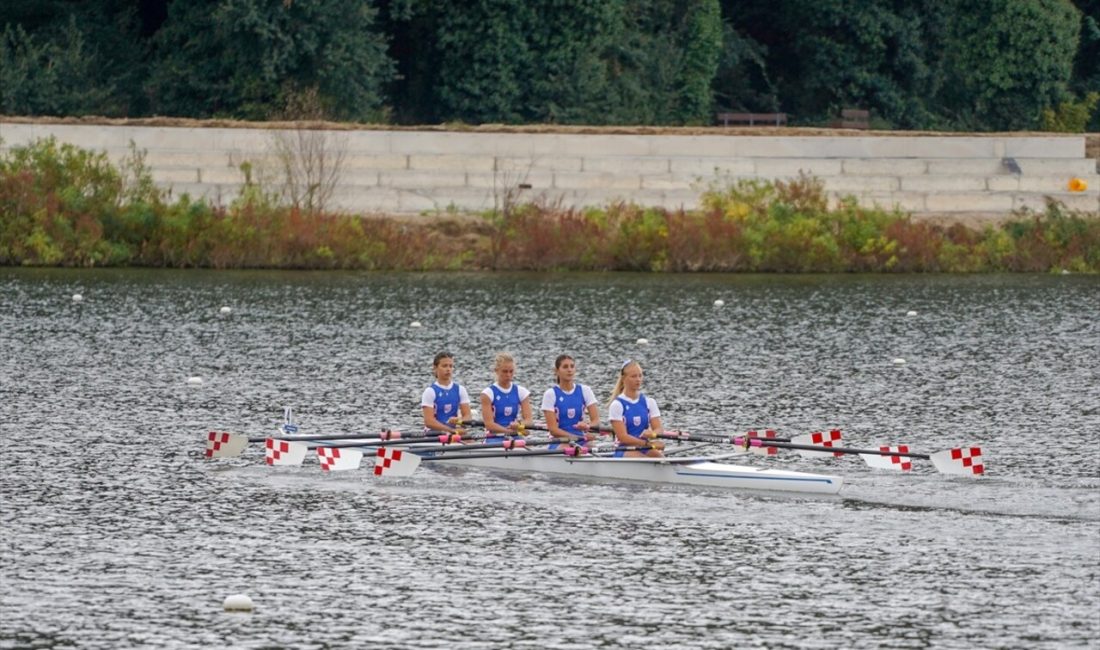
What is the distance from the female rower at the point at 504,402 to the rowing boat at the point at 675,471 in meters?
0.53

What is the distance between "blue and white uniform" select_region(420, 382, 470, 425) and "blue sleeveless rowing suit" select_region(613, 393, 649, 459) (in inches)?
85.3

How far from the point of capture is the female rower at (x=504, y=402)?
25219 millimetres

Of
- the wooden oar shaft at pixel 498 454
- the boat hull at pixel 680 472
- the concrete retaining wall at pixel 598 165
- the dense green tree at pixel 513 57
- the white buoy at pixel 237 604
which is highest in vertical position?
the dense green tree at pixel 513 57

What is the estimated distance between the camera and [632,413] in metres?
24.4

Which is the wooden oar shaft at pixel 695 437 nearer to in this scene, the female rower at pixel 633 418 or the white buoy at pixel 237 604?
the female rower at pixel 633 418

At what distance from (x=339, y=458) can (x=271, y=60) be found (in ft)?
130

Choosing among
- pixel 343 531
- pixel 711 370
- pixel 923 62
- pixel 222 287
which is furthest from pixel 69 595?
pixel 923 62

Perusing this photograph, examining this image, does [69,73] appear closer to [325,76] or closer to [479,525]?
[325,76]

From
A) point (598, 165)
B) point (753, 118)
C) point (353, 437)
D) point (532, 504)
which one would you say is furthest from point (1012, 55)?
point (532, 504)

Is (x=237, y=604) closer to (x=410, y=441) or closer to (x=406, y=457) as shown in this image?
(x=406, y=457)

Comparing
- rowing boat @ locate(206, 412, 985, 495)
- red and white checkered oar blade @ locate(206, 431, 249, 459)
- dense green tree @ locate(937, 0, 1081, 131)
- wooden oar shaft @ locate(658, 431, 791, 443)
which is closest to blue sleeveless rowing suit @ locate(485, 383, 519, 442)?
rowing boat @ locate(206, 412, 985, 495)

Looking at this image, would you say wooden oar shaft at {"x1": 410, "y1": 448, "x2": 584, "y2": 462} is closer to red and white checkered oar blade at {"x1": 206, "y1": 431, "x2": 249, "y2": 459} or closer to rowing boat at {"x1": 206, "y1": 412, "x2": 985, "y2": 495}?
rowing boat at {"x1": 206, "y1": 412, "x2": 985, "y2": 495}

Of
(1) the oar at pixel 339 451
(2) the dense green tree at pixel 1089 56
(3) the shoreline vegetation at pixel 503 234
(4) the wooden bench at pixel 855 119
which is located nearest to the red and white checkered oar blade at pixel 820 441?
(1) the oar at pixel 339 451

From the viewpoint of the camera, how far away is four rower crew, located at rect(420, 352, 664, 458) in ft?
79.5
